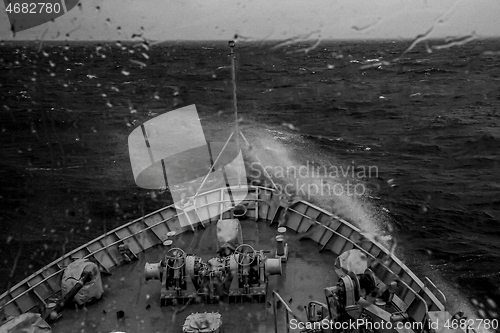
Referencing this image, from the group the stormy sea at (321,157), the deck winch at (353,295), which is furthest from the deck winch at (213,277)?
the stormy sea at (321,157)

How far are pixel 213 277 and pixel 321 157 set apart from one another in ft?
99.1

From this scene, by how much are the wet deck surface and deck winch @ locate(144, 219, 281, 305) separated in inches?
8.8

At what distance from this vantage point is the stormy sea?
76.3ft

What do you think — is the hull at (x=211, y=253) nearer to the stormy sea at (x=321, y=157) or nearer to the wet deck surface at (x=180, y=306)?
the wet deck surface at (x=180, y=306)

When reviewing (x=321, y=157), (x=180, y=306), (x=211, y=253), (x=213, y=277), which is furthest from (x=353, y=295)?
(x=321, y=157)

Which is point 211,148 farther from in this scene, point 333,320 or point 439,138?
point 333,320

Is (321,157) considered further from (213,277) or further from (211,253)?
(213,277)

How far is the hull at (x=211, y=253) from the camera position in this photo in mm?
9547

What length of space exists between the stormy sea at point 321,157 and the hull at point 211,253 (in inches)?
330

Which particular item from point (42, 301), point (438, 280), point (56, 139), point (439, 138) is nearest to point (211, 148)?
point (56, 139)

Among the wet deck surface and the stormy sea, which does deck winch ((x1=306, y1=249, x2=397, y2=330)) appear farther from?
the stormy sea

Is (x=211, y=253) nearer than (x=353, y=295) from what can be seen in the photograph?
No

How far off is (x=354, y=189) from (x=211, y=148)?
618 inches

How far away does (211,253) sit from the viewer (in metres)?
12.7
